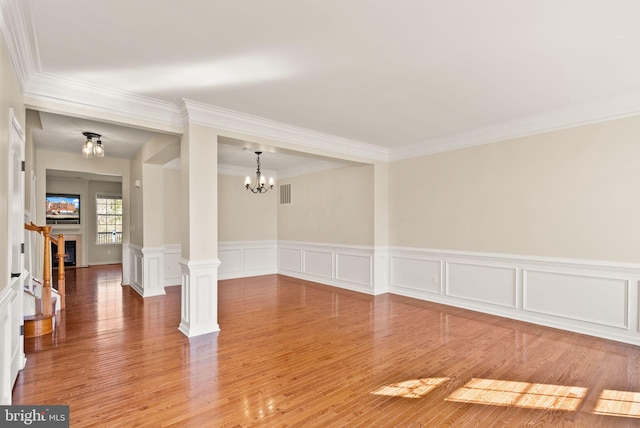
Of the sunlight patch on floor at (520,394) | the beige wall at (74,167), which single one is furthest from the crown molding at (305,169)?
the sunlight patch on floor at (520,394)

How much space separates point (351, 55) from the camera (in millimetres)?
2850

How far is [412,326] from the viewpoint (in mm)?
4477

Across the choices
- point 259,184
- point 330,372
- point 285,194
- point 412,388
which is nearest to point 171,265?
point 259,184

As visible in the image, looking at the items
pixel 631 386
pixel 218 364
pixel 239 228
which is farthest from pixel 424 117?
pixel 239 228

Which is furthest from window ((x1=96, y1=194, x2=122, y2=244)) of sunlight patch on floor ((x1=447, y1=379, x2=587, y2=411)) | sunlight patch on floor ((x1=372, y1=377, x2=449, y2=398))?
sunlight patch on floor ((x1=447, y1=379, x2=587, y2=411))

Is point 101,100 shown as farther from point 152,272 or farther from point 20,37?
point 152,272

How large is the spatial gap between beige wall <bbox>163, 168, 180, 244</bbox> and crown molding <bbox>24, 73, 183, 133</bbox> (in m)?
3.45

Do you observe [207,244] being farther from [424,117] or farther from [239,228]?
[239,228]

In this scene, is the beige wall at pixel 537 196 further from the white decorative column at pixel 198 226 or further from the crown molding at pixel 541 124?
the white decorative column at pixel 198 226

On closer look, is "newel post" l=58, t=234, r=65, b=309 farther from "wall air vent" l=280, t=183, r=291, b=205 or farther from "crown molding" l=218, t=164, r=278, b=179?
Result: "wall air vent" l=280, t=183, r=291, b=205

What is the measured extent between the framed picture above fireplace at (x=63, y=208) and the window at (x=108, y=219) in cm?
59

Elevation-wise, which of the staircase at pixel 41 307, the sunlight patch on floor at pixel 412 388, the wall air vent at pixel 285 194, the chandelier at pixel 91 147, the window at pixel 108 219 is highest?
the chandelier at pixel 91 147

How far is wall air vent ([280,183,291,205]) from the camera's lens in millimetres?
8548

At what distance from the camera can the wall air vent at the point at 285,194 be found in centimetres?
855
